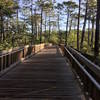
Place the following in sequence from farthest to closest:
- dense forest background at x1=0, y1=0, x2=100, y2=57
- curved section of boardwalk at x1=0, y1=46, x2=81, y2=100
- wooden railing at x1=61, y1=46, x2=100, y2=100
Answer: dense forest background at x1=0, y1=0, x2=100, y2=57
curved section of boardwalk at x1=0, y1=46, x2=81, y2=100
wooden railing at x1=61, y1=46, x2=100, y2=100

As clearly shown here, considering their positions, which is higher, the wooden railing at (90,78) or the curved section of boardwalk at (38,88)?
the wooden railing at (90,78)

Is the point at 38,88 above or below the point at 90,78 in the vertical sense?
below

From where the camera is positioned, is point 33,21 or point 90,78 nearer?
point 90,78

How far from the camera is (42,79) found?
14.2 meters

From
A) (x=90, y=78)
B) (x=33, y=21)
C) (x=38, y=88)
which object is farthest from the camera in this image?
(x=33, y=21)

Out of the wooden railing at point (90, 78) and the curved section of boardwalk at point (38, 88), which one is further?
the curved section of boardwalk at point (38, 88)

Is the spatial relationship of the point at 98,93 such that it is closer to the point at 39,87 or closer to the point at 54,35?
the point at 39,87

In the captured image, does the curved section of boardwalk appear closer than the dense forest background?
Yes

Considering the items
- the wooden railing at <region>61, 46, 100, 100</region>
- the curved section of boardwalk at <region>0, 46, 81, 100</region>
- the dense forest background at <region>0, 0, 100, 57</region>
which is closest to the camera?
the wooden railing at <region>61, 46, 100, 100</region>

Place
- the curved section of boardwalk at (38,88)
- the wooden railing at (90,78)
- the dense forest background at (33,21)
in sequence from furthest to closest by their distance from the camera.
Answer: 1. the dense forest background at (33,21)
2. the curved section of boardwalk at (38,88)
3. the wooden railing at (90,78)

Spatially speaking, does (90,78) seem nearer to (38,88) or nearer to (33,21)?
(38,88)

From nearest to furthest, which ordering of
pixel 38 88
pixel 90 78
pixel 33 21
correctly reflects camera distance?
pixel 90 78, pixel 38 88, pixel 33 21

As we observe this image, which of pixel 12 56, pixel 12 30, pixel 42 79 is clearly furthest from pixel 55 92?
pixel 12 30

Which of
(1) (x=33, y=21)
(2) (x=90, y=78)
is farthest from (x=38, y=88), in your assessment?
(1) (x=33, y=21)
